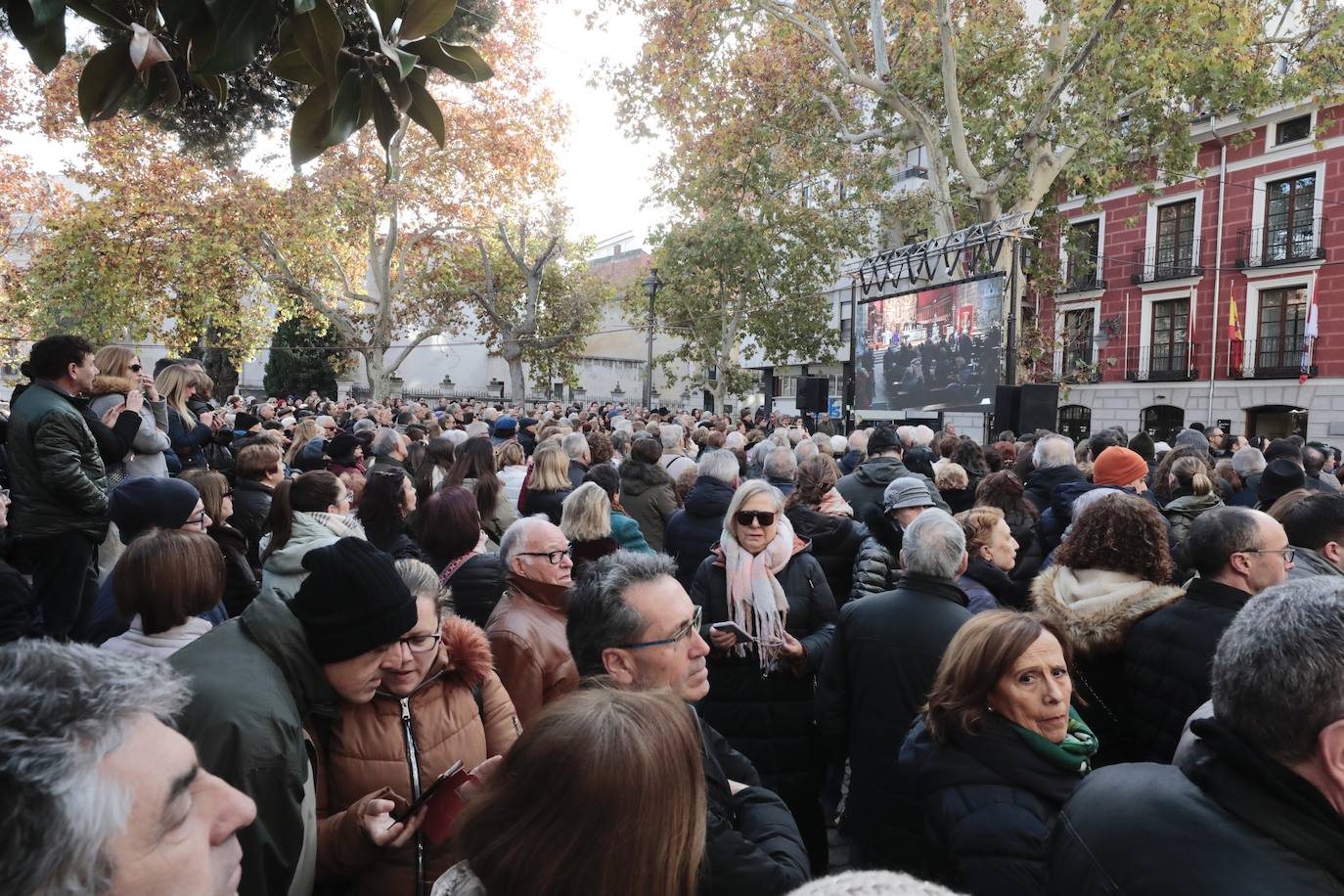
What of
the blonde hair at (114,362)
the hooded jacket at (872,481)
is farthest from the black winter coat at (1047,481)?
the blonde hair at (114,362)

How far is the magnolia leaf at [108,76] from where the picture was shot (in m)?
1.69

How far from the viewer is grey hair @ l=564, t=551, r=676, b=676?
216 cm

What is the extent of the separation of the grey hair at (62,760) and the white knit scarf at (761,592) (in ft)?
7.90

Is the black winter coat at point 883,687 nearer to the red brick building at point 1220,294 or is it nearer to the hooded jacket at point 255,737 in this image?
the hooded jacket at point 255,737

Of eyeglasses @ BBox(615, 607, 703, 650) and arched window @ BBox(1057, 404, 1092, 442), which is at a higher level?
eyeglasses @ BBox(615, 607, 703, 650)

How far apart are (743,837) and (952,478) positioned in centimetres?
495

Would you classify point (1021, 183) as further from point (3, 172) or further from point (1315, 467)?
point (3, 172)

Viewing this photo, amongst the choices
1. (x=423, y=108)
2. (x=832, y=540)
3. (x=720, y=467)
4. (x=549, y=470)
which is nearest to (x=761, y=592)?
(x=832, y=540)

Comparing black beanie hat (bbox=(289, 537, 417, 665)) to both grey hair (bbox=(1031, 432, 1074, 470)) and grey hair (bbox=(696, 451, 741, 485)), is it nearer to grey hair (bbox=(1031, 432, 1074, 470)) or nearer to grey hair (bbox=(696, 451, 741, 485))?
grey hair (bbox=(696, 451, 741, 485))

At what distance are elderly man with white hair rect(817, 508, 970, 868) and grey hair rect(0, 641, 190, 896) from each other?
7.84ft

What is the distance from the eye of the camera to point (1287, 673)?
1.38 metres

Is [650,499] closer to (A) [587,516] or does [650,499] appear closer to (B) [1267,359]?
(A) [587,516]

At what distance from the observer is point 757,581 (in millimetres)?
3420

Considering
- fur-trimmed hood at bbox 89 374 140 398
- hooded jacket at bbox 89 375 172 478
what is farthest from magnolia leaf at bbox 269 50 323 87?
fur-trimmed hood at bbox 89 374 140 398
